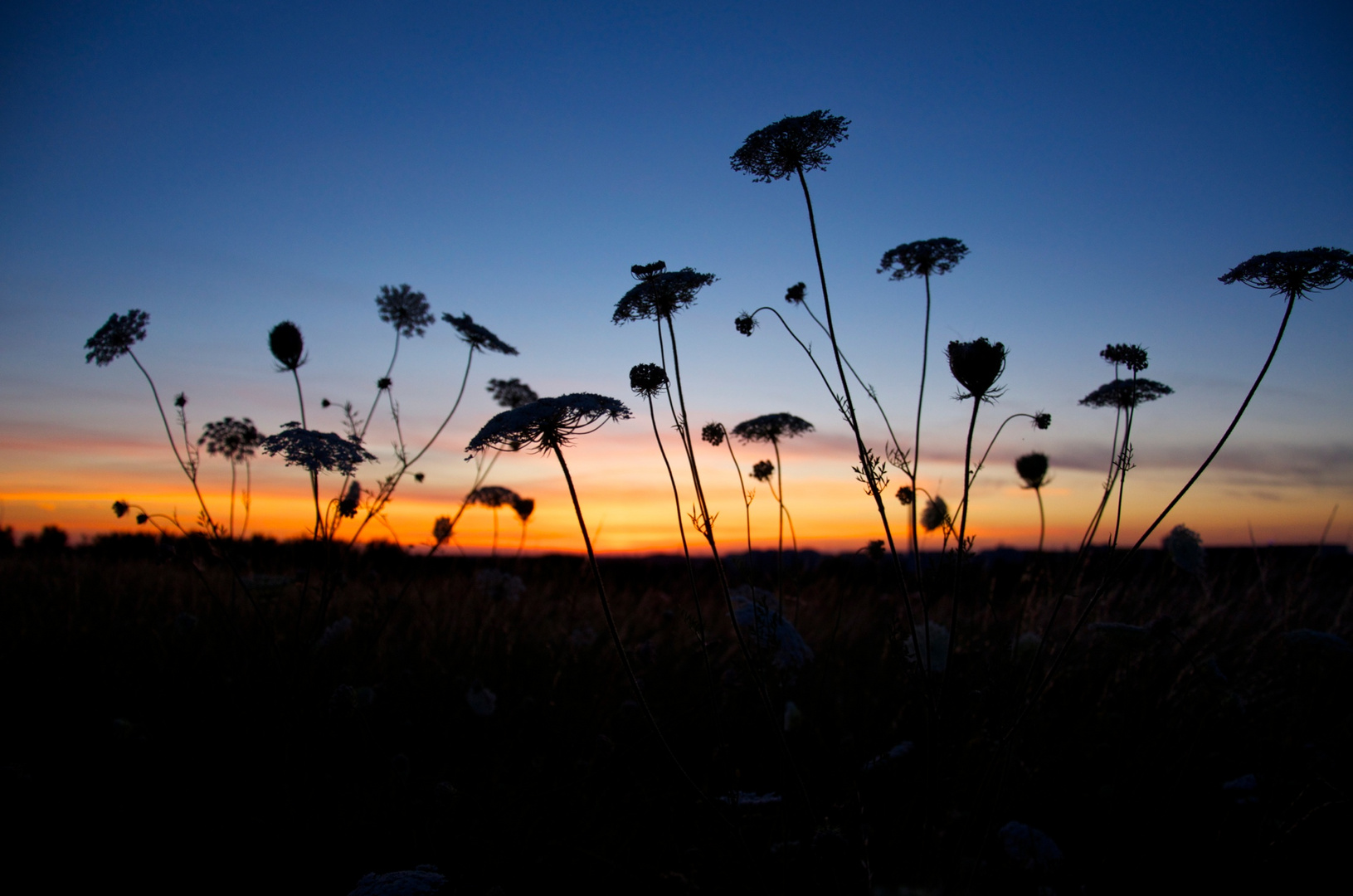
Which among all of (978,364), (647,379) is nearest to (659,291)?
(647,379)

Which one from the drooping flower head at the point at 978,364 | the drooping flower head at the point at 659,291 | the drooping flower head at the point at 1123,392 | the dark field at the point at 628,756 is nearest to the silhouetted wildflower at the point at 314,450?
the dark field at the point at 628,756

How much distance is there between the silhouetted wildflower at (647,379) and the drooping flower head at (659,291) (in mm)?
179

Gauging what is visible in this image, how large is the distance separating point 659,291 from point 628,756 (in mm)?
2737

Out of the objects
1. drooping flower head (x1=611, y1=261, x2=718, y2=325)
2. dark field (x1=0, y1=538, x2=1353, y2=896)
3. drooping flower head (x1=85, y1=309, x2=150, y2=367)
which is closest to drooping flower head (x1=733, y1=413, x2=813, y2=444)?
dark field (x1=0, y1=538, x2=1353, y2=896)

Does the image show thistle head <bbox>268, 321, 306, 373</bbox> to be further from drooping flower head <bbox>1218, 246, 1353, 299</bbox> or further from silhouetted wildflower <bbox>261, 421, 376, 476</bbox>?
drooping flower head <bbox>1218, 246, 1353, 299</bbox>

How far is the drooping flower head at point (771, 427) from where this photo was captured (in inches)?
158

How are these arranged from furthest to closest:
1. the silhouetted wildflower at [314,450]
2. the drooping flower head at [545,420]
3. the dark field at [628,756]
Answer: the silhouetted wildflower at [314,450] < the dark field at [628,756] < the drooping flower head at [545,420]

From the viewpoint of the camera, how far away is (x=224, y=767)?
345 cm

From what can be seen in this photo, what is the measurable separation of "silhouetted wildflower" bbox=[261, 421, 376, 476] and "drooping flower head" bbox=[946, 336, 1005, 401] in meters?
2.58

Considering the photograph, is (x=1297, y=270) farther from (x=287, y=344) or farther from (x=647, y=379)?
(x=287, y=344)

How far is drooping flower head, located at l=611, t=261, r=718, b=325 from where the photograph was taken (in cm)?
225

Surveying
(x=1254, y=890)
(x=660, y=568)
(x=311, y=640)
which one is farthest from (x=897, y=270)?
(x=660, y=568)

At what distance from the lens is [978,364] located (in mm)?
2039

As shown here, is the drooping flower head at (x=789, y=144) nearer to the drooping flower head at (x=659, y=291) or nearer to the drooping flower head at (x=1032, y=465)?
the drooping flower head at (x=659, y=291)
